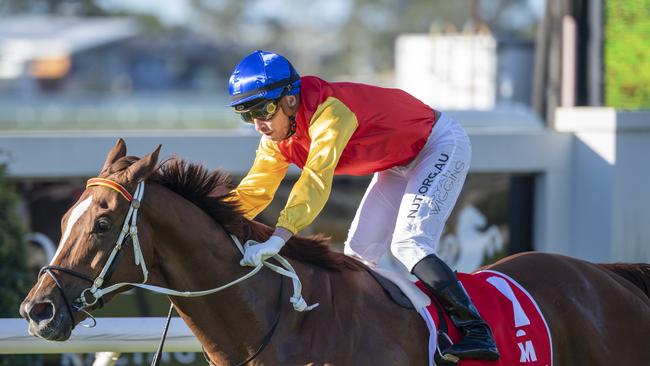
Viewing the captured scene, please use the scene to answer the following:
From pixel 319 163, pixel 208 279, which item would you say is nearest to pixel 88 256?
pixel 208 279

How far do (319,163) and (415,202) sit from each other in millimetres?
532

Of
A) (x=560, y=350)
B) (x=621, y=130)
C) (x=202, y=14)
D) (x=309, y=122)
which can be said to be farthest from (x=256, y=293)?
(x=202, y=14)

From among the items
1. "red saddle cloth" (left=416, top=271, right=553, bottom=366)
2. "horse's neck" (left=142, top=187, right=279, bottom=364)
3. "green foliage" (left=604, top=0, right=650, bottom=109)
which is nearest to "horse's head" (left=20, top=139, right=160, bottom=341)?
"horse's neck" (left=142, top=187, right=279, bottom=364)

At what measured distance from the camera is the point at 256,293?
12.8 feet

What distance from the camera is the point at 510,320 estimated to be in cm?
429

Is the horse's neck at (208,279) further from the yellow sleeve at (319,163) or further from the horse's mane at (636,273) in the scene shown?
the horse's mane at (636,273)

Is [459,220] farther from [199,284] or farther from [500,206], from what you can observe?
[199,284]

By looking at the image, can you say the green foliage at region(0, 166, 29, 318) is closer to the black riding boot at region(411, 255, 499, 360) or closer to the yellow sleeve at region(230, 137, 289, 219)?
the yellow sleeve at region(230, 137, 289, 219)

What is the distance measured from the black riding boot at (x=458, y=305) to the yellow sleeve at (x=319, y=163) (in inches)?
20.9

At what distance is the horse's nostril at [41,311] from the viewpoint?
352 centimetres

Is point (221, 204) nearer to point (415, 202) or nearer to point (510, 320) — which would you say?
point (415, 202)

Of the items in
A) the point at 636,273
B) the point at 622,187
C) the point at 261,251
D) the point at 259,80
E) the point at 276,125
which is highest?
the point at 259,80

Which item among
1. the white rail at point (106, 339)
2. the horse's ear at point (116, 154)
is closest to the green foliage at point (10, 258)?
the white rail at point (106, 339)

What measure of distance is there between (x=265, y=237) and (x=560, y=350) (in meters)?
1.38
